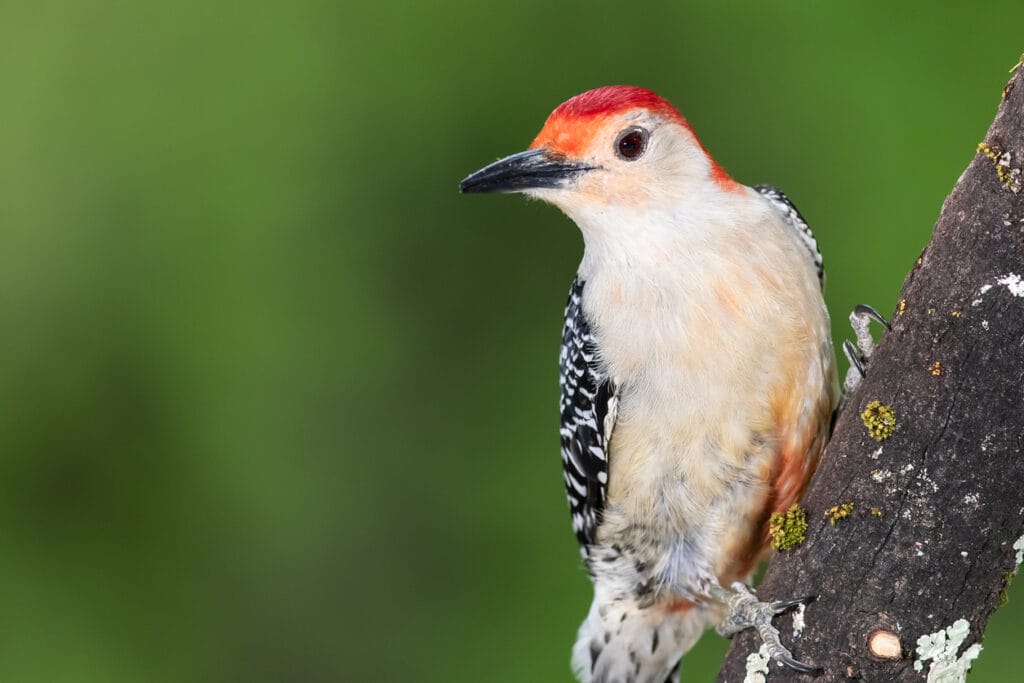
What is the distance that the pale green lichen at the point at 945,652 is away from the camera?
90.1 inches

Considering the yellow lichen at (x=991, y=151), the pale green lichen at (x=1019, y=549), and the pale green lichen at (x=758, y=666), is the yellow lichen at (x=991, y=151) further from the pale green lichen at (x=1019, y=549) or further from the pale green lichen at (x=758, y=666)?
the pale green lichen at (x=758, y=666)

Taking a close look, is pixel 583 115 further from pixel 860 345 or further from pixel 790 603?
pixel 790 603

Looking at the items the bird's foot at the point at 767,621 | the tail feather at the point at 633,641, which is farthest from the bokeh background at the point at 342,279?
the bird's foot at the point at 767,621

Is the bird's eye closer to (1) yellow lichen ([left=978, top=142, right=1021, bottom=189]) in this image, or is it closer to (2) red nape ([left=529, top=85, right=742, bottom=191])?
(2) red nape ([left=529, top=85, right=742, bottom=191])

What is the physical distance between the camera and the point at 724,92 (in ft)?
14.9

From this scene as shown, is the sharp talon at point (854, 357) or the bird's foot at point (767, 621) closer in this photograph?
the bird's foot at point (767, 621)

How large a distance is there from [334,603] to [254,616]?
301 millimetres

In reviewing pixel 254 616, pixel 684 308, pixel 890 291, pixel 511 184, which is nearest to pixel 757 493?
pixel 684 308

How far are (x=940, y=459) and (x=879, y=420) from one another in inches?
5.5

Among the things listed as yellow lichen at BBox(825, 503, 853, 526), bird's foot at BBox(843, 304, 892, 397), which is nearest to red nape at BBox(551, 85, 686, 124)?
bird's foot at BBox(843, 304, 892, 397)

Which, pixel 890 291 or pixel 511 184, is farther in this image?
pixel 890 291

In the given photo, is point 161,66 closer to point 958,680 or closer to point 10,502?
point 10,502

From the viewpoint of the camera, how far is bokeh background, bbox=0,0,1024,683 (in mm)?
4289

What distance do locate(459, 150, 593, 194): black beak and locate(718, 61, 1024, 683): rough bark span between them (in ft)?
3.01
